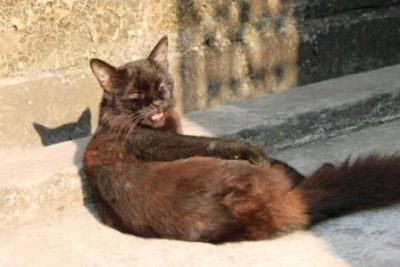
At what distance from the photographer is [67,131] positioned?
14.0 feet

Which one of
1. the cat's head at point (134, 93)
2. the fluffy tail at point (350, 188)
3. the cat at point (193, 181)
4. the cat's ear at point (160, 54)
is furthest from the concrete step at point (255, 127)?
the fluffy tail at point (350, 188)

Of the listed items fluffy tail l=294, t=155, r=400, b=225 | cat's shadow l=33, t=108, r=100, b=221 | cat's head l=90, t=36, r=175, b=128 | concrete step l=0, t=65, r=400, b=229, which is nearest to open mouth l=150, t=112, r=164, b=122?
cat's head l=90, t=36, r=175, b=128

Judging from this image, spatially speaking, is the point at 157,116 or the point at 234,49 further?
the point at 234,49

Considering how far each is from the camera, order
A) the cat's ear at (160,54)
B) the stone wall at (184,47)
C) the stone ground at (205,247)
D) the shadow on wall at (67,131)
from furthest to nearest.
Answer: the shadow on wall at (67,131) → the stone wall at (184,47) → the cat's ear at (160,54) → the stone ground at (205,247)

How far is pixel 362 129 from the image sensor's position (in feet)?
14.8

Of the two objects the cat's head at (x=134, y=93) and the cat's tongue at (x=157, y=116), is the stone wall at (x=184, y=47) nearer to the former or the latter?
the cat's head at (x=134, y=93)

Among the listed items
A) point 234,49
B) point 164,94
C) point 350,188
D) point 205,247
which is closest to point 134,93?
point 164,94

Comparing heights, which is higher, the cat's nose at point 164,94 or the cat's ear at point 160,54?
the cat's ear at point 160,54

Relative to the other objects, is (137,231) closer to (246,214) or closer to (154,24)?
(246,214)

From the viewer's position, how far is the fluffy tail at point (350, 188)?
124 inches

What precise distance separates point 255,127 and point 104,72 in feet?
3.30

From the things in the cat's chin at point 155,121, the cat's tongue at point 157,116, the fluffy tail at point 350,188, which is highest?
the cat's tongue at point 157,116

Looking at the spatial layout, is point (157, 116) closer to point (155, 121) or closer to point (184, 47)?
point (155, 121)

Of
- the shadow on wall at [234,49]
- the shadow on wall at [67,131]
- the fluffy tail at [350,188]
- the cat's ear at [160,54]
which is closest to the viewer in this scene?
the fluffy tail at [350,188]
